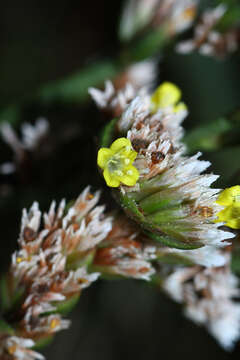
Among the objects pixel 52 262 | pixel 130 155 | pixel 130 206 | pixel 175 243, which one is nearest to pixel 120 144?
pixel 130 155

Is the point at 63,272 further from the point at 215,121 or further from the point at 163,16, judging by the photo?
the point at 163,16

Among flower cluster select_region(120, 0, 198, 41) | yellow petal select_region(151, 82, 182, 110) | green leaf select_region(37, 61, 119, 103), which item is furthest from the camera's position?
green leaf select_region(37, 61, 119, 103)

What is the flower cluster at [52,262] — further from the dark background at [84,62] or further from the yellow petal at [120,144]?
the dark background at [84,62]

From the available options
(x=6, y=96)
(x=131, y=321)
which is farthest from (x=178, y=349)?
(x=6, y=96)

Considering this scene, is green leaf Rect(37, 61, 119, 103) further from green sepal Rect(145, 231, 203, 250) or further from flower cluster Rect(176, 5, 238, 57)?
green sepal Rect(145, 231, 203, 250)

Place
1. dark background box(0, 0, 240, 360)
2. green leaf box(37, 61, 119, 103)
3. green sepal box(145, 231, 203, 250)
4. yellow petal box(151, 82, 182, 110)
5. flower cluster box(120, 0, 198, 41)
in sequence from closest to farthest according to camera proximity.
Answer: green sepal box(145, 231, 203, 250), yellow petal box(151, 82, 182, 110), flower cluster box(120, 0, 198, 41), green leaf box(37, 61, 119, 103), dark background box(0, 0, 240, 360)

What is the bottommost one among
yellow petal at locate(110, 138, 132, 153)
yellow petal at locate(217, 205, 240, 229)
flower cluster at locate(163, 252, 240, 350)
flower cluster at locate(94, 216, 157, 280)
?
flower cluster at locate(163, 252, 240, 350)

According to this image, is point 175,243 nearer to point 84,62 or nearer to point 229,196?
point 229,196

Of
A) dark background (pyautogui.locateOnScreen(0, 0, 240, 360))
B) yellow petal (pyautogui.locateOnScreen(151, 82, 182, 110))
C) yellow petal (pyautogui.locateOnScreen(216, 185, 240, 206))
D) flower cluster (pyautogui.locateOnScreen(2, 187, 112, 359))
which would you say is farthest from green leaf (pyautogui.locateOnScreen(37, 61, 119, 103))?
yellow petal (pyautogui.locateOnScreen(216, 185, 240, 206))
